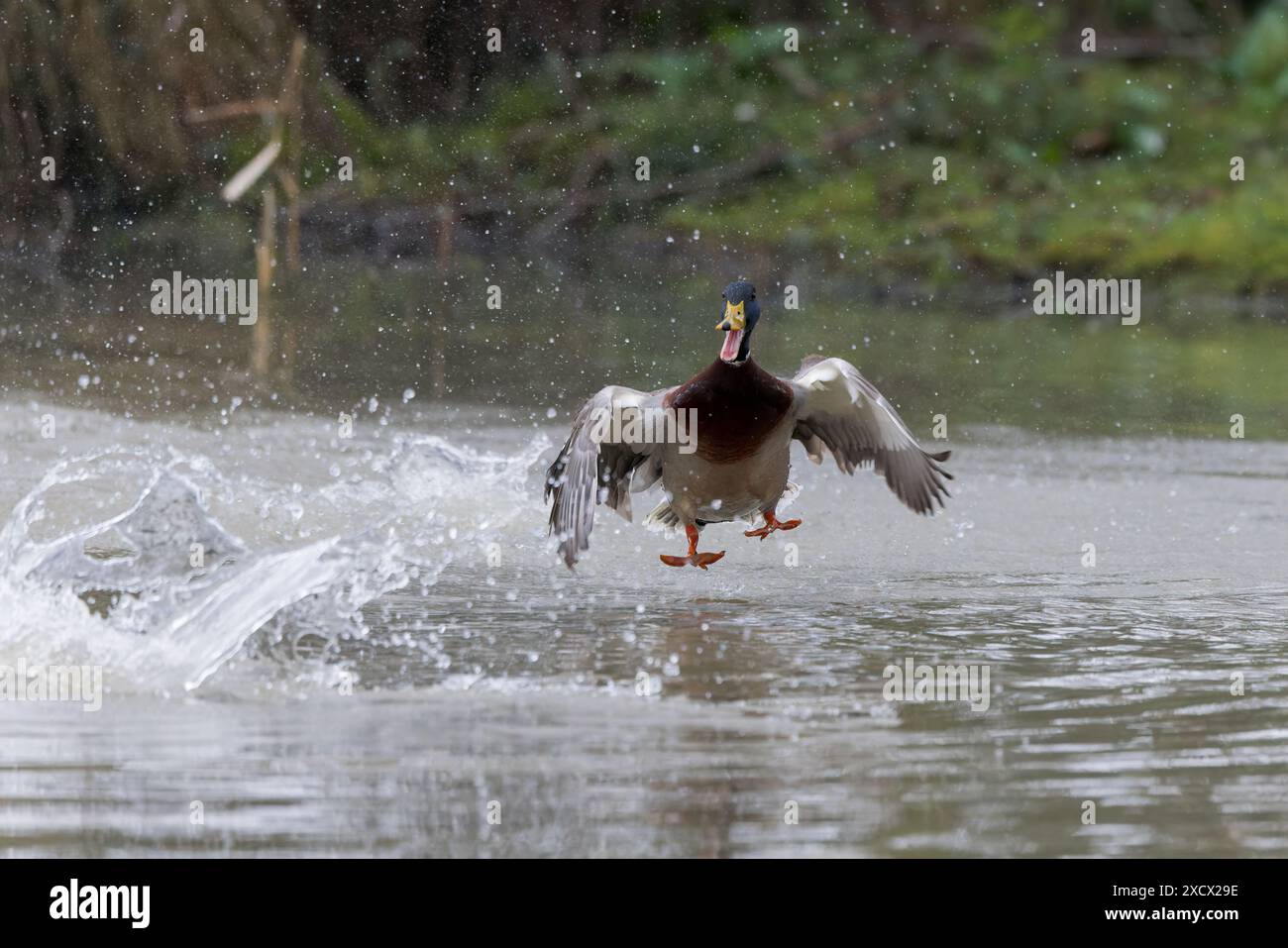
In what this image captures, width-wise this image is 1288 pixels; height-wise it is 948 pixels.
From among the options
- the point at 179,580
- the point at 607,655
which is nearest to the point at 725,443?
the point at 607,655

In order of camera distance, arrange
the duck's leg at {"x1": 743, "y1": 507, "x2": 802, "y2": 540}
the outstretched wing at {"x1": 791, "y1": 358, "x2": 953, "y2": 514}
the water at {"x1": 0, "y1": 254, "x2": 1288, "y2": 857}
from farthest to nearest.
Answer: the duck's leg at {"x1": 743, "y1": 507, "x2": 802, "y2": 540} < the outstretched wing at {"x1": 791, "y1": 358, "x2": 953, "y2": 514} < the water at {"x1": 0, "y1": 254, "x2": 1288, "y2": 857}

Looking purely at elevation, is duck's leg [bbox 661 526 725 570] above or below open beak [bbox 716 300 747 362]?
below

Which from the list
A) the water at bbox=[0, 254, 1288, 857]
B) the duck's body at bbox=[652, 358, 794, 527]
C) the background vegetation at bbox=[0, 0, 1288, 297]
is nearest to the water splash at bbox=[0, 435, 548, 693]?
the water at bbox=[0, 254, 1288, 857]

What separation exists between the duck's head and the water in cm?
88

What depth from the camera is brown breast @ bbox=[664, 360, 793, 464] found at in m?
6.49

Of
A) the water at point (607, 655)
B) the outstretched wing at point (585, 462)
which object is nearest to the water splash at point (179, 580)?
the water at point (607, 655)

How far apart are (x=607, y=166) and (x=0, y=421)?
44.8 ft

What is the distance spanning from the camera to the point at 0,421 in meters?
9.35

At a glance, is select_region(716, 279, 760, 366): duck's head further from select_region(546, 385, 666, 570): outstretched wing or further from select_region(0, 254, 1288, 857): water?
select_region(0, 254, 1288, 857): water

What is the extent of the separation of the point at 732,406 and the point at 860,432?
85 cm

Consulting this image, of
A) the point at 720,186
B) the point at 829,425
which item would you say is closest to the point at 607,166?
the point at 720,186

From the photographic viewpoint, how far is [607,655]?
5918mm

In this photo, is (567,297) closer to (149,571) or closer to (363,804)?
(149,571)

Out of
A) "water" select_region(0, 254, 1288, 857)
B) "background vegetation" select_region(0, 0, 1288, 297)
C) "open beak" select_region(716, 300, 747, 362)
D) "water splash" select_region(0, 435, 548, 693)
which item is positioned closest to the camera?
"water" select_region(0, 254, 1288, 857)
